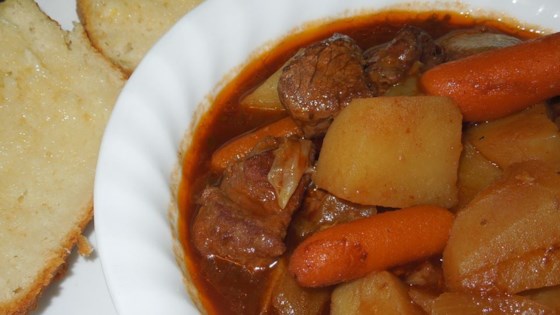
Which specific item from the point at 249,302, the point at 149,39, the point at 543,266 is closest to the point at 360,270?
the point at 249,302

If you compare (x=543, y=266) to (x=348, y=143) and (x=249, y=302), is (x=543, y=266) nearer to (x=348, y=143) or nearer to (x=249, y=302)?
(x=348, y=143)

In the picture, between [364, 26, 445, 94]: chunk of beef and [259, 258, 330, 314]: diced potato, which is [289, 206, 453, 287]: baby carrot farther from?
[364, 26, 445, 94]: chunk of beef

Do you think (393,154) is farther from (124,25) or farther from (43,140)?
(124,25)

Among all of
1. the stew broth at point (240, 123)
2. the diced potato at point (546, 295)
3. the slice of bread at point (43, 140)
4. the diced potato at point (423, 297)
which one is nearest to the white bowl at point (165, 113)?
the stew broth at point (240, 123)

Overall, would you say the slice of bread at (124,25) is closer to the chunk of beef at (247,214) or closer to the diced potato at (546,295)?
the chunk of beef at (247,214)

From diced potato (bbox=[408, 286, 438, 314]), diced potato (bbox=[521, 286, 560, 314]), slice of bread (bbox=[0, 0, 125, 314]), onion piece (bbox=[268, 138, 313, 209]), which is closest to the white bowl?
onion piece (bbox=[268, 138, 313, 209])

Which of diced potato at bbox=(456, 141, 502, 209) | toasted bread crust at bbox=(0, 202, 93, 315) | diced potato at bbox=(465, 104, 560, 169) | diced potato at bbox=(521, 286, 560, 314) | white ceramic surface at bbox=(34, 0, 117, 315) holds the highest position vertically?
diced potato at bbox=(465, 104, 560, 169)
